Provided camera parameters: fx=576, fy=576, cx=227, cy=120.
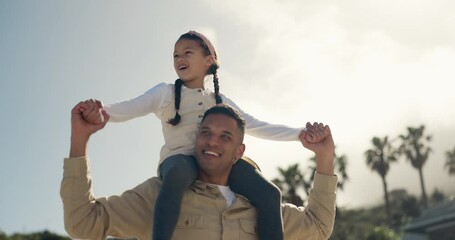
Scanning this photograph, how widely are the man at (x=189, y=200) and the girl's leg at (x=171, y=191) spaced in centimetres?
15

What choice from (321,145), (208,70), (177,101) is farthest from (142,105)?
(321,145)

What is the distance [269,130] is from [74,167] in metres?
1.41

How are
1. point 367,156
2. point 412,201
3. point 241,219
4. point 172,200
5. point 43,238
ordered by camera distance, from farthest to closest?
point 412,201 < point 367,156 < point 43,238 < point 241,219 < point 172,200

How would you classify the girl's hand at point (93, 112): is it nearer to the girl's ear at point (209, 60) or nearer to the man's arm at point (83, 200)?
the man's arm at point (83, 200)

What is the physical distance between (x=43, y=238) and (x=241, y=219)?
133 ft

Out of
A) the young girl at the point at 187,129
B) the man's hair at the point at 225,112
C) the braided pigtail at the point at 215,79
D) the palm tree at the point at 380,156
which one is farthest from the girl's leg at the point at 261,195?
the palm tree at the point at 380,156

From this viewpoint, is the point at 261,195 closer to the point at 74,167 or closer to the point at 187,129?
the point at 187,129

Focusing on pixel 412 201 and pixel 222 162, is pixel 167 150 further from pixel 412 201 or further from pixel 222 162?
pixel 412 201

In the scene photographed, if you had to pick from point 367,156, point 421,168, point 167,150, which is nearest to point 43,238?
point 367,156

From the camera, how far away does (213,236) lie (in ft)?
11.0

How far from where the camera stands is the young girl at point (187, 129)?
3.22 meters

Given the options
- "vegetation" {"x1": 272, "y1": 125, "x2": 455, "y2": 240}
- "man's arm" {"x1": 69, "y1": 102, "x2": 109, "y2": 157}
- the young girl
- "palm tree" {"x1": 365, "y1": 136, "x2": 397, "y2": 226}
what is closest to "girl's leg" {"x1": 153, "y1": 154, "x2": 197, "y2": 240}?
the young girl

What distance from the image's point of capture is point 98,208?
10.9ft

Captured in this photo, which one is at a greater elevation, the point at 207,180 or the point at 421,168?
the point at 421,168
